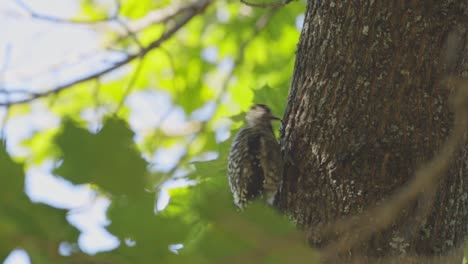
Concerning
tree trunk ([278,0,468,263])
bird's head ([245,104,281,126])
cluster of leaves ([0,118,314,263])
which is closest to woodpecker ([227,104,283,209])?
bird's head ([245,104,281,126])

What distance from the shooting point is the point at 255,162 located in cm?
355

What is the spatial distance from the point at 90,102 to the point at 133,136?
20.2ft

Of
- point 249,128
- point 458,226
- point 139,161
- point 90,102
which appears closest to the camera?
point 139,161

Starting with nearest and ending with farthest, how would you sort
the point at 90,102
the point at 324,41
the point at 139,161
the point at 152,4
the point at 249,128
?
the point at 139,161 → the point at 324,41 → the point at 249,128 → the point at 90,102 → the point at 152,4

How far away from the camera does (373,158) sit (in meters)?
2.76

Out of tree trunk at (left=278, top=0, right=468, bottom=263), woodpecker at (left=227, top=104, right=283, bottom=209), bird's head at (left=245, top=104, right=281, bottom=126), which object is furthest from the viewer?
bird's head at (left=245, top=104, right=281, bottom=126)

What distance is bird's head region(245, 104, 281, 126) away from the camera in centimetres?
388

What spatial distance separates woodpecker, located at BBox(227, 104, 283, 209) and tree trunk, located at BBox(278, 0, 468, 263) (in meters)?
0.22

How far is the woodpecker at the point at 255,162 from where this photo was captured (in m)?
3.19

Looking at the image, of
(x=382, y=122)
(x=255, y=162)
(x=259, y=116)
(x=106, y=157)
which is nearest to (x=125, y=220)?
(x=106, y=157)

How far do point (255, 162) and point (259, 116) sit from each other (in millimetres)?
435

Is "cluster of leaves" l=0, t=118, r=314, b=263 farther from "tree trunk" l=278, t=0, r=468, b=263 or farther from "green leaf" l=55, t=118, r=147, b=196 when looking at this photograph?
"tree trunk" l=278, t=0, r=468, b=263

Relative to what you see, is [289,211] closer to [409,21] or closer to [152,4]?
[409,21]

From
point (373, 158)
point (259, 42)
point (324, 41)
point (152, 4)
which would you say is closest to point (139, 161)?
point (373, 158)
